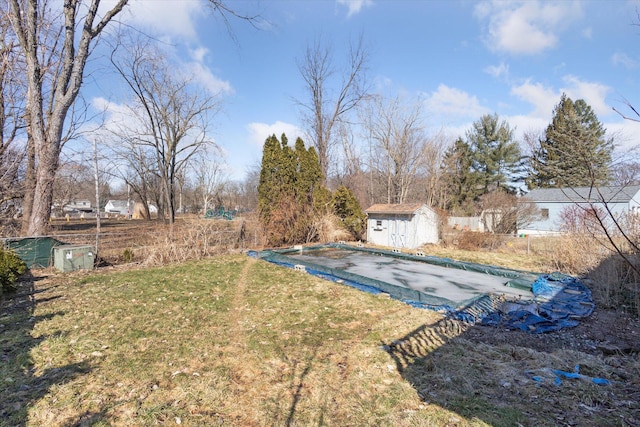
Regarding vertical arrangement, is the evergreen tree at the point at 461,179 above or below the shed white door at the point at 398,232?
above

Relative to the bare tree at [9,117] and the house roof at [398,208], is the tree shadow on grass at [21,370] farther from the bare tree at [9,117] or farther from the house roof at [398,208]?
the house roof at [398,208]

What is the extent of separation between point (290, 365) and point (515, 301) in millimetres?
4840

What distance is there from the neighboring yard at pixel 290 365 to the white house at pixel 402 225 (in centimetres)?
851

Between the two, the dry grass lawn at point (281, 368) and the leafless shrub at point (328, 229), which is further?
A: the leafless shrub at point (328, 229)

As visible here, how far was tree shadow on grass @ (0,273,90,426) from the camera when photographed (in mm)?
2734

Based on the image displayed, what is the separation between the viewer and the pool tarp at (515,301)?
526cm

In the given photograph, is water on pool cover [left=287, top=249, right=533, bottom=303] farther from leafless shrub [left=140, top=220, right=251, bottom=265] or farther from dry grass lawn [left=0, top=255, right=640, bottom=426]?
leafless shrub [left=140, top=220, right=251, bottom=265]

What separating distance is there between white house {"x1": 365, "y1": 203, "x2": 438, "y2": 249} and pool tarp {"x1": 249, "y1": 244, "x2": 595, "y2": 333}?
214 inches

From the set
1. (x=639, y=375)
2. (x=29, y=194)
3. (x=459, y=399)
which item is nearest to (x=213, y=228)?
(x=29, y=194)

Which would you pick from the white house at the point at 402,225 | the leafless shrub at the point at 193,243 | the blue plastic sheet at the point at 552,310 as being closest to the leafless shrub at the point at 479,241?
the white house at the point at 402,225

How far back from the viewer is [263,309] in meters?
5.66

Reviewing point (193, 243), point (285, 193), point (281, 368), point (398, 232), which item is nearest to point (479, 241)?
point (398, 232)

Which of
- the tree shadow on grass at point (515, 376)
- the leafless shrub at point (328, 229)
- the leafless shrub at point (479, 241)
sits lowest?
the tree shadow on grass at point (515, 376)

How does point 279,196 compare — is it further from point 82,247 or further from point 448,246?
point 448,246
